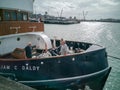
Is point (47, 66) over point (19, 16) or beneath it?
beneath

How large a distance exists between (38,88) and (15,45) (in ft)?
14.8

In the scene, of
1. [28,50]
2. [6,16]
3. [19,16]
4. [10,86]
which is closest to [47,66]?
[28,50]

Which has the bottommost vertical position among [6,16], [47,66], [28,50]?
[47,66]

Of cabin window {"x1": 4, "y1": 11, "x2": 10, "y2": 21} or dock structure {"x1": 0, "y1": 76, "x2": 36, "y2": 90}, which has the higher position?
cabin window {"x1": 4, "y1": 11, "x2": 10, "y2": 21}

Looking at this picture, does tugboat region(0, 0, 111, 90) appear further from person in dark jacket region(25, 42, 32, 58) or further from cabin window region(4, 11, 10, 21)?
person in dark jacket region(25, 42, 32, 58)

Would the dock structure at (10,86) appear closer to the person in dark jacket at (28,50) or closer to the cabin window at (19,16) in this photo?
the person in dark jacket at (28,50)

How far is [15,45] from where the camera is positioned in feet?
52.3

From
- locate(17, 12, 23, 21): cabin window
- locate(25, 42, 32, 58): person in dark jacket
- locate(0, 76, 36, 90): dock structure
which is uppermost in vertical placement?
locate(17, 12, 23, 21): cabin window

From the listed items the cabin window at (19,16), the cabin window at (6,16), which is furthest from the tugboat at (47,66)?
the cabin window at (19,16)

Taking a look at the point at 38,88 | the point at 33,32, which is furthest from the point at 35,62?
the point at 33,32

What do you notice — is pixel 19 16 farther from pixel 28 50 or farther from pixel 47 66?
pixel 47 66

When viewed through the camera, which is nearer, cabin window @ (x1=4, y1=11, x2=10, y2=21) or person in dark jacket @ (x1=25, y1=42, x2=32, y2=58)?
person in dark jacket @ (x1=25, y1=42, x2=32, y2=58)

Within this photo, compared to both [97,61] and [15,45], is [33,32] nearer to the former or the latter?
[15,45]

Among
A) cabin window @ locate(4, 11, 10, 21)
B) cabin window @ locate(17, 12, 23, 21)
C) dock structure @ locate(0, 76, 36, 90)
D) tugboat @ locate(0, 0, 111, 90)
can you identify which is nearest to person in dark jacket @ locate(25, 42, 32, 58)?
tugboat @ locate(0, 0, 111, 90)
